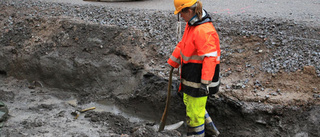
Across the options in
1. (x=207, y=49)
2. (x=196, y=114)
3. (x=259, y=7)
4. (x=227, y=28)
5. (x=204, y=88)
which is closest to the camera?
(x=207, y=49)

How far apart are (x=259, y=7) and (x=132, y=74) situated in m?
3.82

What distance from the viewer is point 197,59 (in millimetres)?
3189

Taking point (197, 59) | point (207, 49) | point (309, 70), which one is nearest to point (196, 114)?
point (197, 59)

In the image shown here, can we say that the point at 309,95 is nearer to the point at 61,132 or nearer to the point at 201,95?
the point at 201,95

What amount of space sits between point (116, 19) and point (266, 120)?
3697 mm

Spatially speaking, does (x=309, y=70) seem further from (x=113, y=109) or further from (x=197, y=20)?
(x=113, y=109)

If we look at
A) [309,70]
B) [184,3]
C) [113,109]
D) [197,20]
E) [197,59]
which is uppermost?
[184,3]

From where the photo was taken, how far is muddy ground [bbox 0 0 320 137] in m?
4.01

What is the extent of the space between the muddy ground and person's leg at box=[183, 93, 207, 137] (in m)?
0.49

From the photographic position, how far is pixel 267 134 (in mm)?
3936

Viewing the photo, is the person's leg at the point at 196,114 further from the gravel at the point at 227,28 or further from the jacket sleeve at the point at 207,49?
the gravel at the point at 227,28

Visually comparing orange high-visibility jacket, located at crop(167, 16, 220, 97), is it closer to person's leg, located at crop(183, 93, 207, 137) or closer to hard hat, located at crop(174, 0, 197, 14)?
person's leg, located at crop(183, 93, 207, 137)

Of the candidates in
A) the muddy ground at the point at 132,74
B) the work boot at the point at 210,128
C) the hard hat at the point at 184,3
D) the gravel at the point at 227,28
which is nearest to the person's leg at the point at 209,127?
the work boot at the point at 210,128

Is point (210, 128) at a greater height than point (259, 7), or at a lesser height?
lesser
